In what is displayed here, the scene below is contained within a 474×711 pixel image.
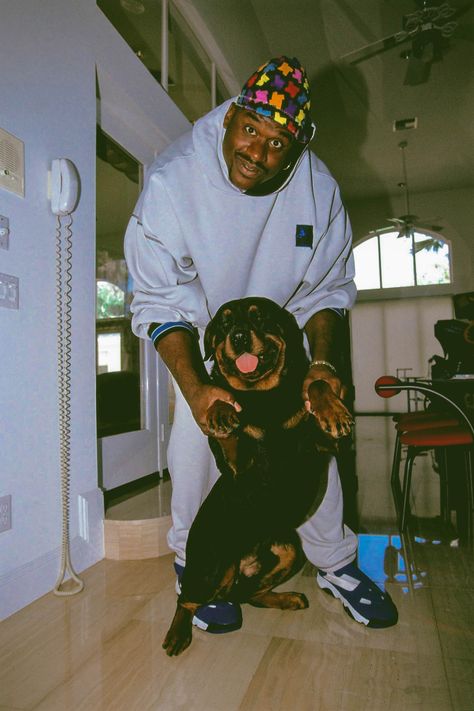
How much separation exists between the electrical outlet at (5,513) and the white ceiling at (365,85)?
11.4 feet

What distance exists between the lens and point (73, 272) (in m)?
1.74

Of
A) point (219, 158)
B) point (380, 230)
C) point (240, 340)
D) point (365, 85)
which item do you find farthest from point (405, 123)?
point (240, 340)

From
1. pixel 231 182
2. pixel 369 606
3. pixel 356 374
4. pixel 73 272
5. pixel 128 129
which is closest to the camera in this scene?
pixel 231 182

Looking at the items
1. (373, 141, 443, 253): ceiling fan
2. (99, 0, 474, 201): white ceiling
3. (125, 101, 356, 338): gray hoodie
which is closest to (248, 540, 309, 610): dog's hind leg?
(125, 101, 356, 338): gray hoodie

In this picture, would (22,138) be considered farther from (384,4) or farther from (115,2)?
(384,4)

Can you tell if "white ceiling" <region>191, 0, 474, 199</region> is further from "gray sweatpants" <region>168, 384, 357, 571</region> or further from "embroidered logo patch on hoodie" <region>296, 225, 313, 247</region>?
"gray sweatpants" <region>168, 384, 357, 571</region>

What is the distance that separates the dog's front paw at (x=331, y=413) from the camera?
32.4 inches

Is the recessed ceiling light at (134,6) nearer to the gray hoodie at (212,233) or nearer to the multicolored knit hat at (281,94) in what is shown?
the gray hoodie at (212,233)

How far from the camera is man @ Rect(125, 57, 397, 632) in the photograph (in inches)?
39.0

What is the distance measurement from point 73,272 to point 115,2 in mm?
1838

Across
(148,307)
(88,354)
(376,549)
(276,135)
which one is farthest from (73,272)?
(376,549)

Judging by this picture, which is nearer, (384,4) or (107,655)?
(107,655)

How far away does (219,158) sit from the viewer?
109 cm

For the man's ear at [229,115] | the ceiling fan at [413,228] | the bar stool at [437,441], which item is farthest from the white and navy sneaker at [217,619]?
the ceiling fan at [413,228]
